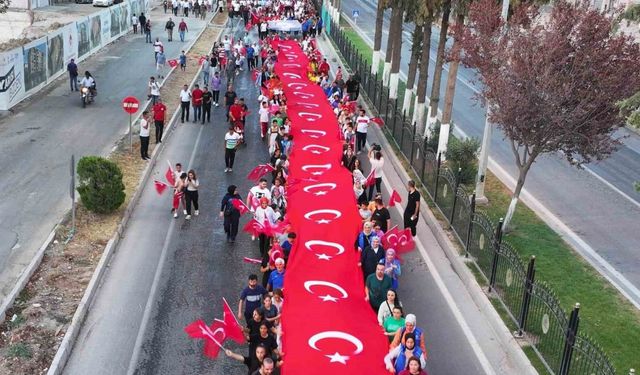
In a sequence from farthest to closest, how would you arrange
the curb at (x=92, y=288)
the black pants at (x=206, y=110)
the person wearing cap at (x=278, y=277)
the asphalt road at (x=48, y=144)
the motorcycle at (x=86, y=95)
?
the motorcycle at (x=86, y=95) < the black pants at (x=206, y=110) < the asphalt road at (x=48, y=144) < the person wearing cap at (x=278, y=277) < the curb at (x=92, y=288)

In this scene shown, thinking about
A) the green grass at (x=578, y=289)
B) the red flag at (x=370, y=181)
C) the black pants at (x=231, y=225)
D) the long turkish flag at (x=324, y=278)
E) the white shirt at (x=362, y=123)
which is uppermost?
the white shirt at (x=362, y=123)

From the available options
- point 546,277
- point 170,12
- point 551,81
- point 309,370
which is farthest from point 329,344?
point 170,12

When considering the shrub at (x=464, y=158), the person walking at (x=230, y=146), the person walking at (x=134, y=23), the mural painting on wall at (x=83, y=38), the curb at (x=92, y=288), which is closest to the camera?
the curb at (x=92, y=288)

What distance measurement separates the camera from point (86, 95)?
3195 cm

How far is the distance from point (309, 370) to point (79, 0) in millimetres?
75032

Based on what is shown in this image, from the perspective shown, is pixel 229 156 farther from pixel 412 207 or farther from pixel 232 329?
pixel 232 329

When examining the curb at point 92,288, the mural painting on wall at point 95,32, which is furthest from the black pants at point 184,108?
the mural painting on wall at point 95,32

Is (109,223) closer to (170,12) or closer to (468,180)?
(468,180)

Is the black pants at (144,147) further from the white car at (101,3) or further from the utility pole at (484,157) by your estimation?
the white car at (101,3)

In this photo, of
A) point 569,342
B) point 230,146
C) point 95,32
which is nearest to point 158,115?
point 230,146

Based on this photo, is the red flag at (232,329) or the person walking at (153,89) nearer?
the red flag at (232,329)

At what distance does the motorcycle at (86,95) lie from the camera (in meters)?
31.8

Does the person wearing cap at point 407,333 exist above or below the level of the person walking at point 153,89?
above

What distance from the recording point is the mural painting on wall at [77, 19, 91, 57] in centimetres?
4256
